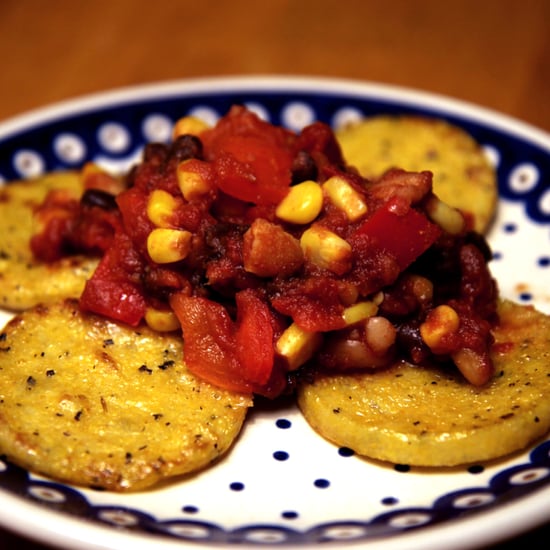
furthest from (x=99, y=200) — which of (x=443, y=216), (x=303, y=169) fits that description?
(x=443, y=216)

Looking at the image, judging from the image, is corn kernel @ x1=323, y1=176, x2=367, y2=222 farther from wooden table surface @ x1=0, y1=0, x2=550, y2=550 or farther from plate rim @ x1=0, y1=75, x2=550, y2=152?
wooden table surface @ x1=0, y1=0, x2=550, y2=550

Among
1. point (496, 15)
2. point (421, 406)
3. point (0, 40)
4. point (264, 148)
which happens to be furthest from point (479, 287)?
point (0, 40)

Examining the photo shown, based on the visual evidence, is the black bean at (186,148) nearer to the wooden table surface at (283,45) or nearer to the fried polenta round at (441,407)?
the fried polenta round at (441,407)

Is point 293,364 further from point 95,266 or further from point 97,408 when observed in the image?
point 95,266

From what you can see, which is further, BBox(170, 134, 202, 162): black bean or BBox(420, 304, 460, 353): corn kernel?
BBox(170, 134, 202, 162): black bean

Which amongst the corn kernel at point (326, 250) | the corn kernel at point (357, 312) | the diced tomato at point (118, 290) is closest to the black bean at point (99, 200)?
the diced tomato at point (118, 290)

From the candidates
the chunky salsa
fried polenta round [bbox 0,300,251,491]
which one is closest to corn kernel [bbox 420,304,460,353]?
the chunky salsa
